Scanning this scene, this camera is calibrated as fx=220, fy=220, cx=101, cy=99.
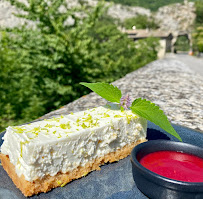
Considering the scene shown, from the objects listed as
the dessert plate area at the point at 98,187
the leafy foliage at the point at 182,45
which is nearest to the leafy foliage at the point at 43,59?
the dessert plate area at the point at 98,187

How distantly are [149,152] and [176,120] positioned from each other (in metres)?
1.50

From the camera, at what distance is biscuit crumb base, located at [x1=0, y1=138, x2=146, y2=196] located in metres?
1.50

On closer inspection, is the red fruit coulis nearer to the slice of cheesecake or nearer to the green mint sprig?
the green mint sprig

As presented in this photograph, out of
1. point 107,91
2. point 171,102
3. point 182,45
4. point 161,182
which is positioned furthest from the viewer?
point 182,45

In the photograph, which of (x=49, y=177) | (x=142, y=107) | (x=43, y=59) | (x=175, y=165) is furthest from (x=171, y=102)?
(x=43, y=59)

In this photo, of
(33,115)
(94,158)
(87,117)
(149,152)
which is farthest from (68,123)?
(33,115)

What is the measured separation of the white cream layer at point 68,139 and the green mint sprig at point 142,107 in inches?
4.9

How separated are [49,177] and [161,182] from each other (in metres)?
0.81

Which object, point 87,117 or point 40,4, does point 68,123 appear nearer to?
point 87,117

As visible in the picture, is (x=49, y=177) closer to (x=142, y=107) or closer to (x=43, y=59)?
(x=142, y=107)

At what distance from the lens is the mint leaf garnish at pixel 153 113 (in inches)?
70.2

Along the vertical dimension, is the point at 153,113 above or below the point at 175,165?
above

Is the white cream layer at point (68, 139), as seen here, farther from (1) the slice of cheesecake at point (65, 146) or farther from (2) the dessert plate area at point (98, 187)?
(2) the dessert plate area at point (98, 187)

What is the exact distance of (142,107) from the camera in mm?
1959
